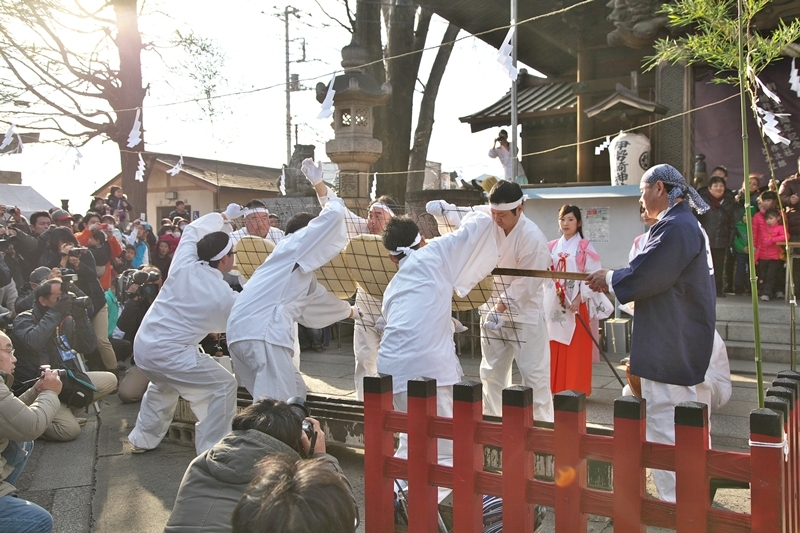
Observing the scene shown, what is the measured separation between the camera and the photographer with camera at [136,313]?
7.36 meters

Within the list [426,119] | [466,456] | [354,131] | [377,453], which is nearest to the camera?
[466,456]

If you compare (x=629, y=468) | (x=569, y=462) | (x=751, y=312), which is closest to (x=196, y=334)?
(x=569, y=462)

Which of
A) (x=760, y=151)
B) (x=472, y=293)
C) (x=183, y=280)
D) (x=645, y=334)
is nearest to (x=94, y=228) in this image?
(x=183, y=280)

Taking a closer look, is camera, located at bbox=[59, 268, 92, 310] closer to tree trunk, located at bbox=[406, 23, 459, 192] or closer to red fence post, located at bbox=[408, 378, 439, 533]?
red fence post, located at bbox=[408, 378, 439, 533]

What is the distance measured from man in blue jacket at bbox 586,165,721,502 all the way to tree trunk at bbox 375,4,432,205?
1281cm

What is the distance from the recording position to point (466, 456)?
2934 mm

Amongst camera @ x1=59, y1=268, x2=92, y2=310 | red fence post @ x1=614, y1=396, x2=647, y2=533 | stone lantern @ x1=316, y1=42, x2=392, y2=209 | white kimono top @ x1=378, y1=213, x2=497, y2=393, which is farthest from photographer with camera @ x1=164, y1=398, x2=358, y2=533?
stone lantern @ x1=316, y1=42, x2=392, y2=209

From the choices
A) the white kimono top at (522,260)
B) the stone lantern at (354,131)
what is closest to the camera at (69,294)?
the white kimono top at (522,260)

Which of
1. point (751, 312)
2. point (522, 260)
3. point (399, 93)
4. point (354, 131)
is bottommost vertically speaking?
point (751, 312)

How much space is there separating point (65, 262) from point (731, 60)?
7121 millimetres

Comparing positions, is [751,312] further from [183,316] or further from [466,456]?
[466,456]

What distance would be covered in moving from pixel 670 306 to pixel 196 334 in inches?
135

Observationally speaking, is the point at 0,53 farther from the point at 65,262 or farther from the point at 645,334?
the point at 645,334

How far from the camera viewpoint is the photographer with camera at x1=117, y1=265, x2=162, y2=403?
736 centimetres
